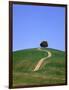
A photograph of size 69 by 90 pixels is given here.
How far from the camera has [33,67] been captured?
2367 mm

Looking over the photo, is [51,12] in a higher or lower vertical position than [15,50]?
higher

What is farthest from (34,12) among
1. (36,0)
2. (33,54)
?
(33,54)

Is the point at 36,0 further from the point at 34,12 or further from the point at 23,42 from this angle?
the point at 23,42

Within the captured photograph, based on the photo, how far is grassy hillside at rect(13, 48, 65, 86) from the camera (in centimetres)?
234

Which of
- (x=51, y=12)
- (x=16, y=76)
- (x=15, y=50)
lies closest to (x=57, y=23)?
(x=51, y=12)

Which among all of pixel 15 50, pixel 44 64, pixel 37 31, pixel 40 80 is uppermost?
pixel 37 31

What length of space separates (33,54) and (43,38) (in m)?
0.20

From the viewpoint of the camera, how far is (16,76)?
233 cm

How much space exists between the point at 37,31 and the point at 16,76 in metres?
0.51

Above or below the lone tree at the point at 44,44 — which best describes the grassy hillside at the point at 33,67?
below

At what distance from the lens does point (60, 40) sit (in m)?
2.45

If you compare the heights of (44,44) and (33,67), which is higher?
(44,44)

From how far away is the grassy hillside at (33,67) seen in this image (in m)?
2.34

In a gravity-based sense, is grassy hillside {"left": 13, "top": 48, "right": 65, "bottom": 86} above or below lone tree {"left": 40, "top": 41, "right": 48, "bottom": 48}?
below
